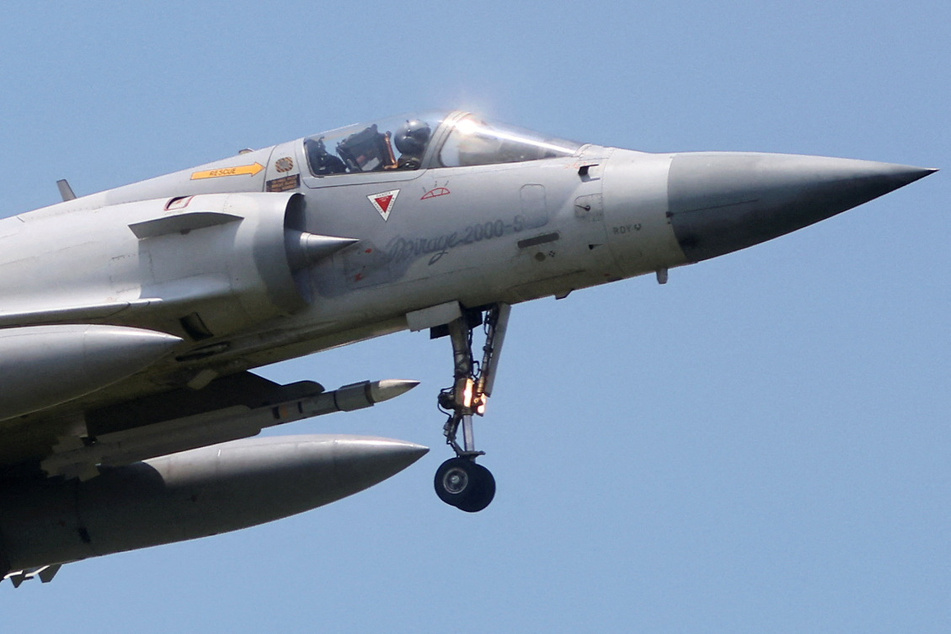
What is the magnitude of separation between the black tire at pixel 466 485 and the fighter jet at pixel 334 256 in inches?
0.8

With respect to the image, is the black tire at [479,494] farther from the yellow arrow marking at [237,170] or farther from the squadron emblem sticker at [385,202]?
the yellow arrow marking at [237,170]

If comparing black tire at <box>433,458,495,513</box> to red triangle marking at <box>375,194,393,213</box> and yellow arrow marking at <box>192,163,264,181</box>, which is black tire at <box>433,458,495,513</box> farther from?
yellow arrow marking at <box>192,163,264,181</box>

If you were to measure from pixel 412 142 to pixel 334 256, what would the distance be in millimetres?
1341

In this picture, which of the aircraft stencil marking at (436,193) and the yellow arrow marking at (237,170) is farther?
the yellow arrow marking at (237,170)

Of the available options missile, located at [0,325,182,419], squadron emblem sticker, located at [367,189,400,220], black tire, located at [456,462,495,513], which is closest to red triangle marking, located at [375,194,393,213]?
squadron emblem sticker, located at [367,189,400,220]

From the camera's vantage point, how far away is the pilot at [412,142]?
17.4 meters

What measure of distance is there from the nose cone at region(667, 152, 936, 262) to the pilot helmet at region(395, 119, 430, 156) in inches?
96.9

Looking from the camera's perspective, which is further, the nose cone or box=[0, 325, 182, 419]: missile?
the nose cone

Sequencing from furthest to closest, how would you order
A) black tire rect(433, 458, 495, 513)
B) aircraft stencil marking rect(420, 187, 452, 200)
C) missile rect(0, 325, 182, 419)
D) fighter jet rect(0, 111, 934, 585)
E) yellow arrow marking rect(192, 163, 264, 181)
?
yellow arrow marking rect(192, 163, 264, 181), aircraft stencil marking rect(420, 187, 452, 200), black tire rect(433, 458, 495, 513), fighter jet rect(0, 111, 934, 585), missile rect(0, 325, 182, 419)

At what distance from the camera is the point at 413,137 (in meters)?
17.5

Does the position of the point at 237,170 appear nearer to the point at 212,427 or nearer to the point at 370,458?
the point at 212,427

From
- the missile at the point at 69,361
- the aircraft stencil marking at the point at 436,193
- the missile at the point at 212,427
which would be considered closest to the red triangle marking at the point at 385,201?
the aircraft stencil marking at the point at 436,193

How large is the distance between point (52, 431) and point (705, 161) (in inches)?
279

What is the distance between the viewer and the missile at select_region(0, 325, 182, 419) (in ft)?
52.1
